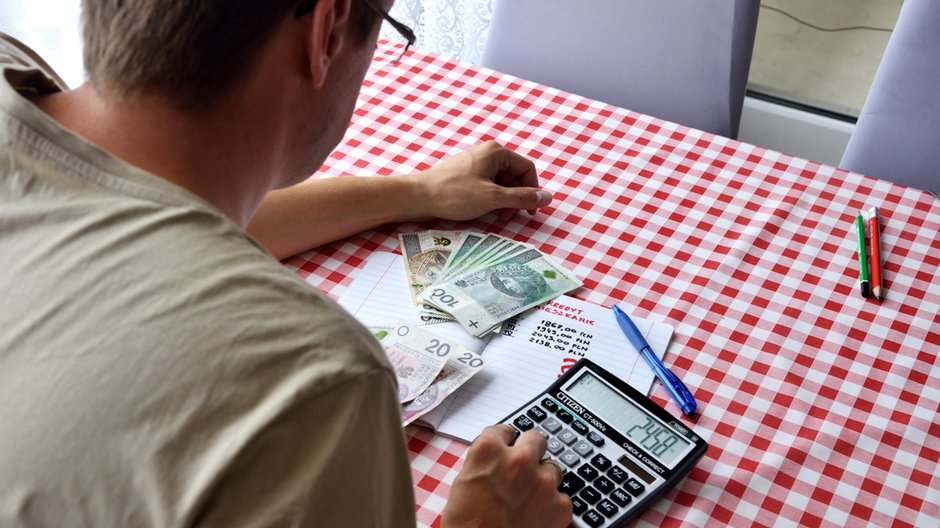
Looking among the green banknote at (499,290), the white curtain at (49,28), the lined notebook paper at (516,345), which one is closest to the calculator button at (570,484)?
the lined notebook paper at (516,345)

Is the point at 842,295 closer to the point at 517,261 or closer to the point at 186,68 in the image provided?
the point at 517,261

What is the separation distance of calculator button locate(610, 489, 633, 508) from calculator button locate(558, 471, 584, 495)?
0.03 meters

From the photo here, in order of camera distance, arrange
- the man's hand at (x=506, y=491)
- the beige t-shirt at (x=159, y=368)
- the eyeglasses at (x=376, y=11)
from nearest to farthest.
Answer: the beige t-shirt at (x=159, y=368) < the eyeglasses at (x=376, y=11) < the man's hand at (x=506, y=491)

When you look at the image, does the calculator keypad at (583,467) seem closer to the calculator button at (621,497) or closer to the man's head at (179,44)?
the calculator button at (621,497)

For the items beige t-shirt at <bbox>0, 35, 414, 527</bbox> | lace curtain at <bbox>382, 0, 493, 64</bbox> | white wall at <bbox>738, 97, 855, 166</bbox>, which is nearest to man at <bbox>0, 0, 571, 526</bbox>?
beige t-shirt at <bbox>0, 35, 414, 527</bbox>

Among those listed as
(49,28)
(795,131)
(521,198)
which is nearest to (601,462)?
(521,198)

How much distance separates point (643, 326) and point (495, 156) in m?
0.31

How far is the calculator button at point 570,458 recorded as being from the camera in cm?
92

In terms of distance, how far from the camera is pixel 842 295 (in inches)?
44.8

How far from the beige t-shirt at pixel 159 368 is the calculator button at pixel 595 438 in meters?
0.35

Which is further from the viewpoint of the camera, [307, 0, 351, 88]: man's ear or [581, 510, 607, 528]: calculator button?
[581, 510, 607, 528]: calculator button

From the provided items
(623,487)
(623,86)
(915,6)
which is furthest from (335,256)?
(915,6)

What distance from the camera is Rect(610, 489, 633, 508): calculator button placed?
0.88m

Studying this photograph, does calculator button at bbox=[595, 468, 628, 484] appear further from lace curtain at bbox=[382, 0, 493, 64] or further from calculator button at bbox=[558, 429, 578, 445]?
lace curtain at bbox=[382, 0, 493, 64]
